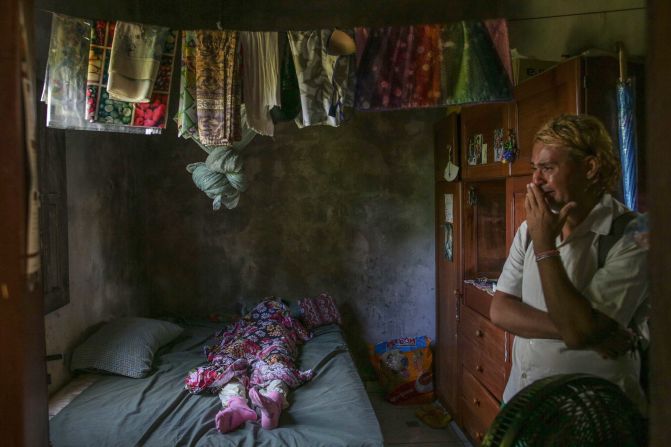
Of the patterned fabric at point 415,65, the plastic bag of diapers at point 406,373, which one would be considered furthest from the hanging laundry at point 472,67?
the plastic bag of diapers at point 406,373

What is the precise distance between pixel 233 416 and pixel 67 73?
1703mm

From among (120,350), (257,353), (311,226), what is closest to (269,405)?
(257,353)

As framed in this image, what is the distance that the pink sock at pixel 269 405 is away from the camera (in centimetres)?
214

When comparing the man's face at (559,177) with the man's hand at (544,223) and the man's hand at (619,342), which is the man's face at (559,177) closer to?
the man's hand at (544,223)

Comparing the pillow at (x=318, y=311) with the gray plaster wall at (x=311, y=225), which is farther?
the gray plaster wall at (x=311, y=225)

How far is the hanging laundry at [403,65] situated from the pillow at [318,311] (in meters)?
2.20

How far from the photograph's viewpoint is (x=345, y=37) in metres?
2.10

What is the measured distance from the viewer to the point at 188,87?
222 cm

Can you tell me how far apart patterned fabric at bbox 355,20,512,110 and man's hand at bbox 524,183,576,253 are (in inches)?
34.9

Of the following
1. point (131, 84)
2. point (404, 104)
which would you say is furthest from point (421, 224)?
point (131, 84)

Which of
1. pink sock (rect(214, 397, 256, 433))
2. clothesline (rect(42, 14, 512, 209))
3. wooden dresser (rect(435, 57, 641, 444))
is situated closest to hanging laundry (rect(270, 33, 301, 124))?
clothesline (rect(42, 14, 512, 209))

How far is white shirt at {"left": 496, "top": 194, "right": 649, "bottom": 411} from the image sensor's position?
123 cm

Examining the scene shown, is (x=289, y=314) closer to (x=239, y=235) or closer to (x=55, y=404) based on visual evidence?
(x=239, y=235)

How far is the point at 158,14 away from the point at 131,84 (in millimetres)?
2447
